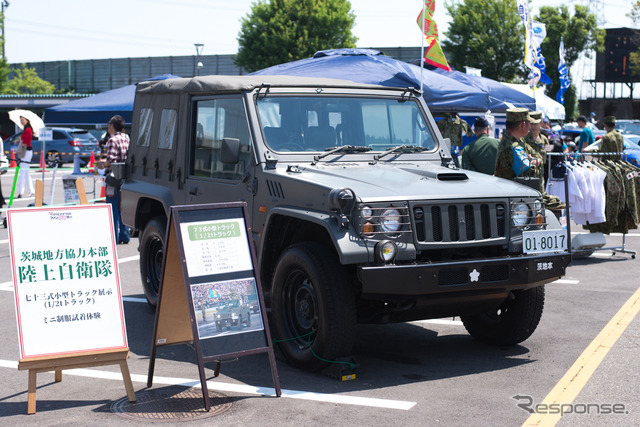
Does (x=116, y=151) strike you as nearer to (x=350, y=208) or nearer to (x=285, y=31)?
(x=350, y=208)

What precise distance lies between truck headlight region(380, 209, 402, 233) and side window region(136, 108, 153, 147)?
3.54 metres

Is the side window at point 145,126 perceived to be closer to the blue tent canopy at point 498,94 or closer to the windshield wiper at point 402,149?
the windshield wiper at point 402,149

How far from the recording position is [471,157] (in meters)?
10.3

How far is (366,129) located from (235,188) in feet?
4.18

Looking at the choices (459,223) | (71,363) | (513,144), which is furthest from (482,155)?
(71,363)

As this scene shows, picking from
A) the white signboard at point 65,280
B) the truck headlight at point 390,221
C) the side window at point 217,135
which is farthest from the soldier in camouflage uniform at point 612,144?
the white signboard at point 65,280

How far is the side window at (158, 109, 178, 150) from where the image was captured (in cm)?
771

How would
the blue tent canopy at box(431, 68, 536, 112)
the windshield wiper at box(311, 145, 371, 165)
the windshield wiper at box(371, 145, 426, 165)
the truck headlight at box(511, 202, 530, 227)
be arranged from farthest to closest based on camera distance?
the blue tent canopy at box(431, 68, 536, 112) → the windshield wiper at box(371, 145, 426, 165) → the windshield wiper at box(311, 145, 371, 165) → the truck headlight at box(511, 202, 530, 227)

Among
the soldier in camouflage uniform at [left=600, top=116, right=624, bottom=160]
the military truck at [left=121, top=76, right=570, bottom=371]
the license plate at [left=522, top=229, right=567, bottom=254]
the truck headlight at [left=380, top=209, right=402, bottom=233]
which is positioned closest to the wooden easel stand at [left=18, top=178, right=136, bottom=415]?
the military truck at [left=121, top=76, right=570, bottom=371]

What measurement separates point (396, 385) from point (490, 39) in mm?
53720

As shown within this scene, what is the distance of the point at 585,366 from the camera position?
6.11 meters

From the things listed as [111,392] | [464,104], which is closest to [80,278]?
[111,392]

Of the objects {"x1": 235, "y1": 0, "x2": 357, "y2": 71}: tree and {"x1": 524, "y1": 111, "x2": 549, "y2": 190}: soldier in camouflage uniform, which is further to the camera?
{"x1": 235, "y1": 0, "x2": 357, "y2": 71}: tree

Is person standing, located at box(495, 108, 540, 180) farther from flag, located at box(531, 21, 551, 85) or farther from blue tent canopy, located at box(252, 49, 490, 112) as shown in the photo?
flag, located at box(531, 21, 551, 85)
